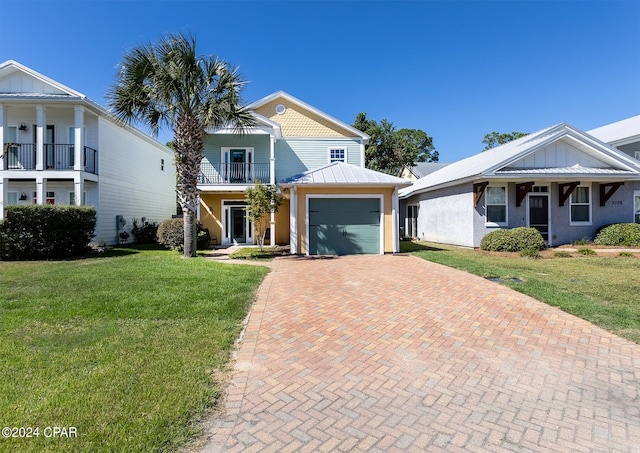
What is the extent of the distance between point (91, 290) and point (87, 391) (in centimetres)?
454

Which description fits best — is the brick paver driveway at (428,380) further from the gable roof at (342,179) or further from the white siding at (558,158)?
the white siding at (558,158)

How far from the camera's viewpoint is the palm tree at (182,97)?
1100 centimetres

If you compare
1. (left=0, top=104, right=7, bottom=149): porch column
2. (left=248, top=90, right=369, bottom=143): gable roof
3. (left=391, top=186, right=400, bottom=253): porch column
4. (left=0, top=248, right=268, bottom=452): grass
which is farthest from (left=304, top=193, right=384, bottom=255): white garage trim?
(left=0, top=104, right=7, bottom=149): porch column

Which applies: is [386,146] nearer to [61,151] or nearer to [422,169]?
[422,169]

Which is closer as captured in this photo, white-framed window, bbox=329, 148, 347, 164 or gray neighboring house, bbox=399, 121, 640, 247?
gray neighboring house, bbox=399, 121, 640, 247

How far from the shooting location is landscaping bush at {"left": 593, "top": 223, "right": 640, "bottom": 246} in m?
13.9

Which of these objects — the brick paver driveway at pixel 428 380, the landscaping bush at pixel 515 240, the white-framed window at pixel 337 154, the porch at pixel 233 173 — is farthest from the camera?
the white-framed window at pixel 337 154

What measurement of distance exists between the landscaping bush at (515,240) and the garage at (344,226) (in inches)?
202

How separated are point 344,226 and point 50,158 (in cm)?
1480

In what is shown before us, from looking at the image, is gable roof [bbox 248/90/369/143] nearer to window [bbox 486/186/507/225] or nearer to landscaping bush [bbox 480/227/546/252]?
window [bbox 486/186/507/225]

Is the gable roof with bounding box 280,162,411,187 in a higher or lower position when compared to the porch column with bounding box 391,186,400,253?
higher

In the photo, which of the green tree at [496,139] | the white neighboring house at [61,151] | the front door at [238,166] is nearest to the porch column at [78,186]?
the white neighboring house at [61,151]

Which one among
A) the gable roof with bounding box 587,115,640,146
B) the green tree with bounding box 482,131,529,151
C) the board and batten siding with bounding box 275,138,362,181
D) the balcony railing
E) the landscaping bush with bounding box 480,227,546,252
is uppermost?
the green tree with bounding box 482,131,529,151

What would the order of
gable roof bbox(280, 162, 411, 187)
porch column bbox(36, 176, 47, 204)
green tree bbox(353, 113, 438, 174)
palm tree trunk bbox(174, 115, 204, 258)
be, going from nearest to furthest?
palm tree trunk bbox(174, 115, 204, 258)
gable roof bbox(280, 162, 411, 187)
porch column bbox(36, 176, 47, 204)
green tree bbox(353, 113, 438, 174)
